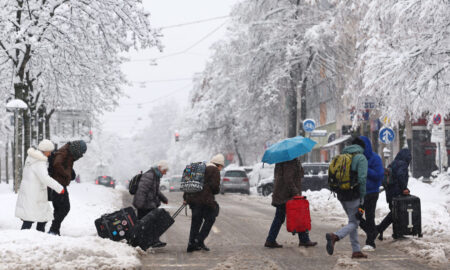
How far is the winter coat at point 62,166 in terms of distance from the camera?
11.4 m

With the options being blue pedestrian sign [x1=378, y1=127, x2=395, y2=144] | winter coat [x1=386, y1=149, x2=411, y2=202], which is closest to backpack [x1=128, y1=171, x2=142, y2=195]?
winter coat [x1=386, y1=149, x2=411, y2=202]

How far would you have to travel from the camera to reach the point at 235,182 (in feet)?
121

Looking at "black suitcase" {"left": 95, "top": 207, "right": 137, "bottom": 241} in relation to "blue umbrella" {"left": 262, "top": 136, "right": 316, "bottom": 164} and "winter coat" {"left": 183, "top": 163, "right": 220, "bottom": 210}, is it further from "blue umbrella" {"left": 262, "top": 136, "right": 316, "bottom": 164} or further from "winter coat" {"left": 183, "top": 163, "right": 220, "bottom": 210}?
"blue umbrella" {"left": 262, "top": 136, "right": 316, "bottom": 164}

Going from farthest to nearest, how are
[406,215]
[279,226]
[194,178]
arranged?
1. [406,215]
2. [279,226]
3. [194,178]

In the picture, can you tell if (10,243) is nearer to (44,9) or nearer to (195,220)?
(195,220)

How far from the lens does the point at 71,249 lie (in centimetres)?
888

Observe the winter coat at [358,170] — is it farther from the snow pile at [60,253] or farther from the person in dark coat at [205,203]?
the snow pile at [60,253]

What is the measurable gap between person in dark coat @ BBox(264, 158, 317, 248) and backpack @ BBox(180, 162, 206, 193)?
4.19 feet

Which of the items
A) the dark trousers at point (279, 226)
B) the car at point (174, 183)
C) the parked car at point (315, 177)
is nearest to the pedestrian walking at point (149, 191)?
the dark trousers at point (279, 226)

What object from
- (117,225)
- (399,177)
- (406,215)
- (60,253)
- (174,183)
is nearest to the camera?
(60,253)

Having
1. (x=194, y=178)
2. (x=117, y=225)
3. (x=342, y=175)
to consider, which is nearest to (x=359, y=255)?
(x=342, y=175)

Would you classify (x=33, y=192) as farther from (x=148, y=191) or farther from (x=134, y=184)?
(x=148, y=191)

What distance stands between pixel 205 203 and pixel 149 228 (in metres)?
0.97

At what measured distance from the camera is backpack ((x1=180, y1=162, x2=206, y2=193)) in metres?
10.5
